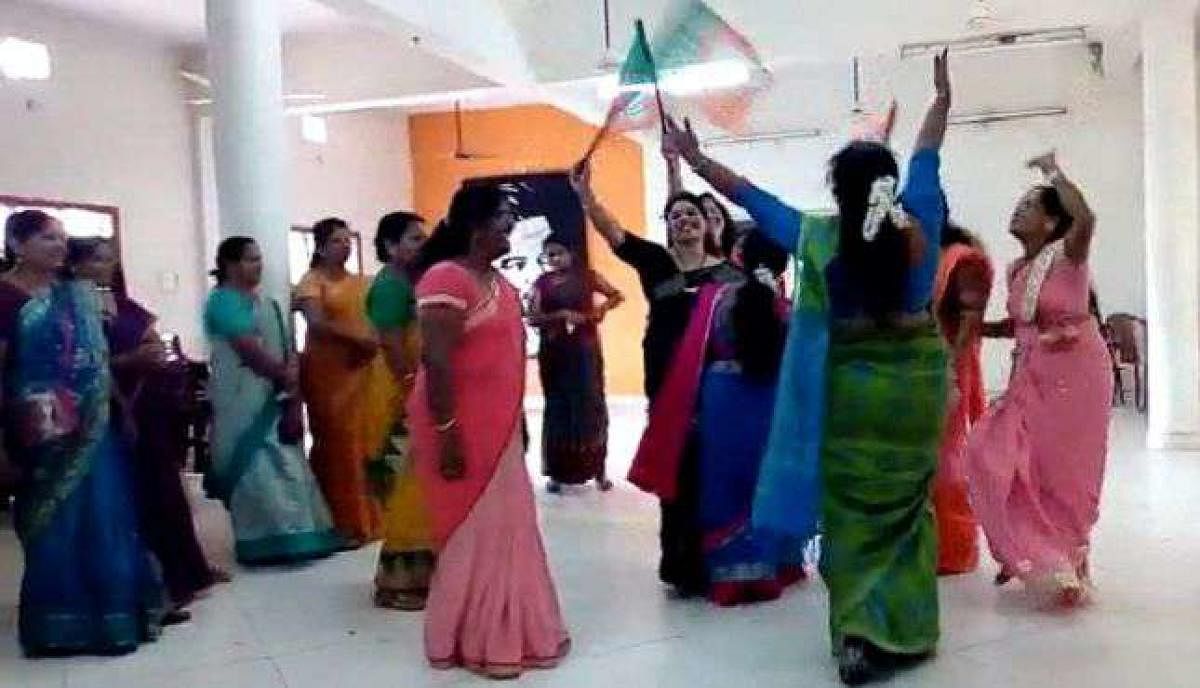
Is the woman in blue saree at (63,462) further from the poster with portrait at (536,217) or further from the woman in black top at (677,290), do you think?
the poster with portrait at (536,217)

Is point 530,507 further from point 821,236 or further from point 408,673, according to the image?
point 821,236

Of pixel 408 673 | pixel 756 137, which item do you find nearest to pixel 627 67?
pixel 408 673

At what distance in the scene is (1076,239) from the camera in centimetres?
385

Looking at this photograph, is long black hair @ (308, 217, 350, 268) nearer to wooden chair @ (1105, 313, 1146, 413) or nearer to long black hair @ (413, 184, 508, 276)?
long black hair @ (413, 184, 508, 276)

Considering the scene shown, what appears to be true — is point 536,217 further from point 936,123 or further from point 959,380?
point 936,123

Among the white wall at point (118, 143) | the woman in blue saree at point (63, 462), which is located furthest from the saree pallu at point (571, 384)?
the white wall at point (118, 143)

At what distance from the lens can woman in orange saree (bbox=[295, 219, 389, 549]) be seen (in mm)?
5035

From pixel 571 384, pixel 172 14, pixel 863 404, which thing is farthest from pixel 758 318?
pixel 172 14

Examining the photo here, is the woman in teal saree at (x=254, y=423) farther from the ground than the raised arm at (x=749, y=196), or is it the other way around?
the raised arm at (x=749, y=196)

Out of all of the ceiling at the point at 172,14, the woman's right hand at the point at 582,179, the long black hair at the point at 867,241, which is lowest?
the long black hair at the point at 867,241

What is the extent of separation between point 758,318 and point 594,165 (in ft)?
Answer: 30.5

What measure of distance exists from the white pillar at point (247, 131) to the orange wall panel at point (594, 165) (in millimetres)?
7407

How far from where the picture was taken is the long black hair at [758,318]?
3.83 metres

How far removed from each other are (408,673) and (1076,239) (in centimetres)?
237
